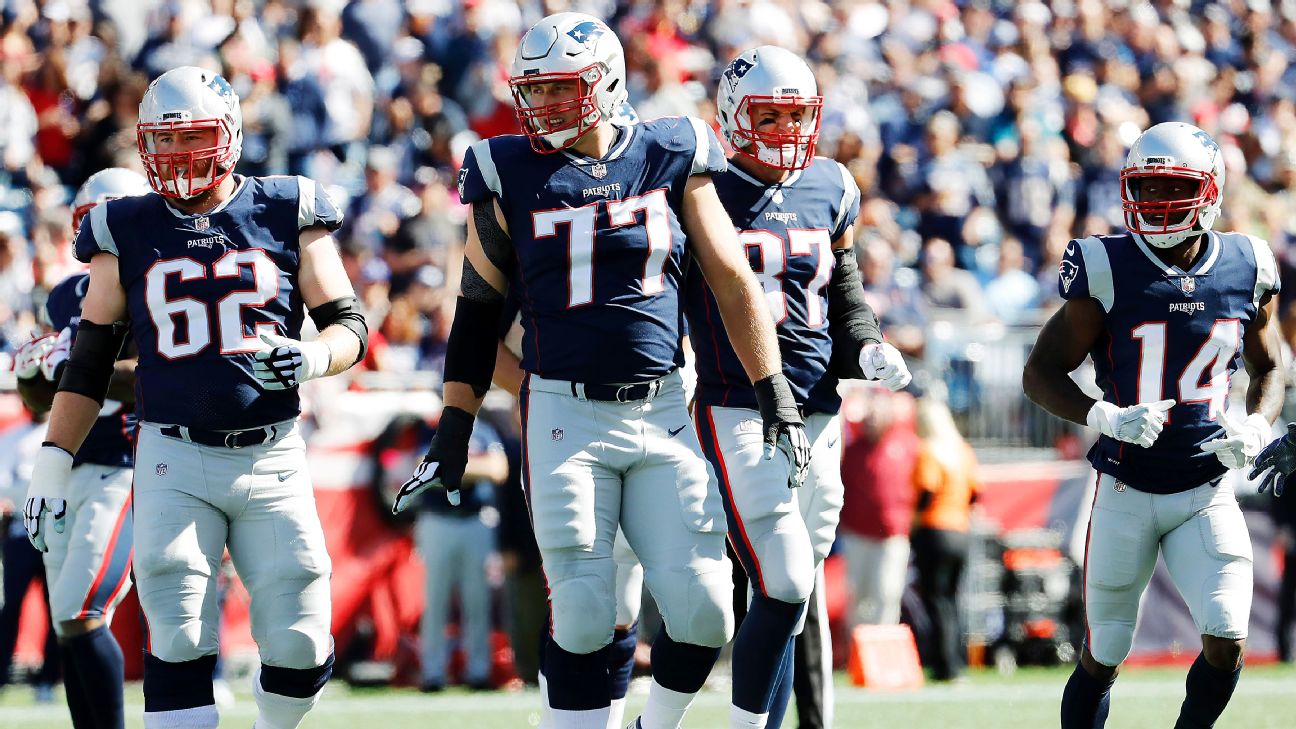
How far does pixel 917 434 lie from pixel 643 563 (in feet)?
16.1

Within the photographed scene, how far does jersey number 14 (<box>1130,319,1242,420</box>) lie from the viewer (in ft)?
16.4

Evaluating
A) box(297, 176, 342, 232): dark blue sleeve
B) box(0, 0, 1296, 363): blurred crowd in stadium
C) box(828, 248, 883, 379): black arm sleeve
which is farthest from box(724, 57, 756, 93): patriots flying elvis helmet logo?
box(0, 0, 1296, 363): blurred crowd in stadium

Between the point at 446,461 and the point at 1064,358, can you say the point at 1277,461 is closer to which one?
the point at 1064,358

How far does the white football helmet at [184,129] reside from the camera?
4.68 metres

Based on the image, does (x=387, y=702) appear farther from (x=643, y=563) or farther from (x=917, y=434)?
(x=643, y=563)

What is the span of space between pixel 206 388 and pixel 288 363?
27 centimetres

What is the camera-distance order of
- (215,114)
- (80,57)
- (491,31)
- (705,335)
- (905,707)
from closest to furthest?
(215,114)
(705,335)
(905,707)
(80,57)
(491,31)

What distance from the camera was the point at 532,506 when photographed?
14.6ft

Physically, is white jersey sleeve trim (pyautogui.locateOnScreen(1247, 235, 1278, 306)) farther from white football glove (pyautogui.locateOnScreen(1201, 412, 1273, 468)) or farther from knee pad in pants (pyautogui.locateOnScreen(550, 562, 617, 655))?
knee pad in pants (pyautogui.locateOnScreen(550, 562, 617, 655))

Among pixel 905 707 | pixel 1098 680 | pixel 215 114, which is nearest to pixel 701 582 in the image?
pixel 1098 680

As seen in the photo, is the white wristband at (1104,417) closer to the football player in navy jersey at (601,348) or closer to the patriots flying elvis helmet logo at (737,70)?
the football player in navy jersey at (601,348)

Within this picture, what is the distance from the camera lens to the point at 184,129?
15.4 ft

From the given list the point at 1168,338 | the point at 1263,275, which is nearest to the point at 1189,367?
the point at 1168,338

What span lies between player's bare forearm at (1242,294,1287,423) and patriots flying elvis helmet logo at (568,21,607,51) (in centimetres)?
217
